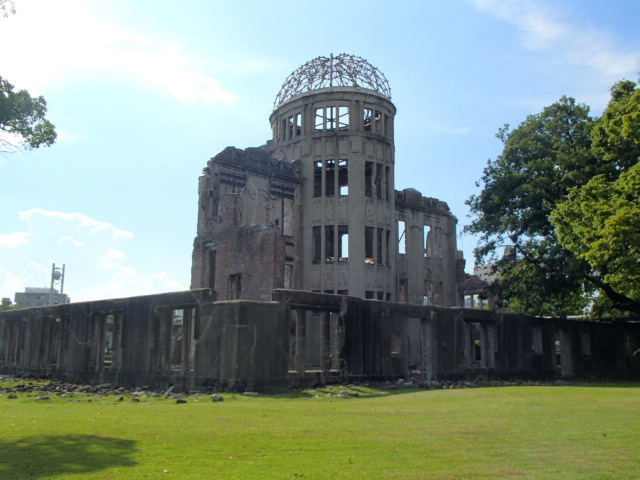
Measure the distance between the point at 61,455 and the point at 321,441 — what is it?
3.21 meters

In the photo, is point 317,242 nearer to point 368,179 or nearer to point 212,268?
point 368,179

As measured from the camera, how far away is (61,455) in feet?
24.6

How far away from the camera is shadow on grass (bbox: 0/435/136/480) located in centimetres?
665

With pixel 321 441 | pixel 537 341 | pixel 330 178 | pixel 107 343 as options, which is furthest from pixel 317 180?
pixel 321 441

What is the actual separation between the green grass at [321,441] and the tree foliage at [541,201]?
16.1 m

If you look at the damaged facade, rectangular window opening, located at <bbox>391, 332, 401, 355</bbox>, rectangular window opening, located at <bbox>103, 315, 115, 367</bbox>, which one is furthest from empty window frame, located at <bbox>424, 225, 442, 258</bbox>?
rectangular window opening, located at <bbox>103, 315, 115, 367</bbox>

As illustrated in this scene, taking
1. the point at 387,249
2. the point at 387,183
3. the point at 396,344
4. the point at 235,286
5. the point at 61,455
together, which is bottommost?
the point at 61,455

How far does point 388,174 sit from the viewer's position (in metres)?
35.2

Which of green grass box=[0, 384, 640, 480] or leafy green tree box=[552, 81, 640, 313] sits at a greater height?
leafy green tree box=[552, 81, 640, 313]

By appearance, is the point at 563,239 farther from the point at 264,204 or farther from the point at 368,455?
the point at 368,455

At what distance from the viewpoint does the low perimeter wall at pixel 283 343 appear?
720 inches

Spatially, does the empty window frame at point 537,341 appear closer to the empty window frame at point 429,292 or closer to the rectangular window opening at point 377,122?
the empty window frame at point 429,292

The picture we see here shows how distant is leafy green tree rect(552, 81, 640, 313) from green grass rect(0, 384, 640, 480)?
25.1ft

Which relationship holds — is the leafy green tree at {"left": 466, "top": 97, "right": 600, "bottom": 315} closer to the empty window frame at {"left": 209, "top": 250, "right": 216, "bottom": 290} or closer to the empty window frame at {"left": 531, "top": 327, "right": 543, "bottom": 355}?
the empty window frame at {"left": 531, "top": 327, "right": 543, "bottom": 355}
